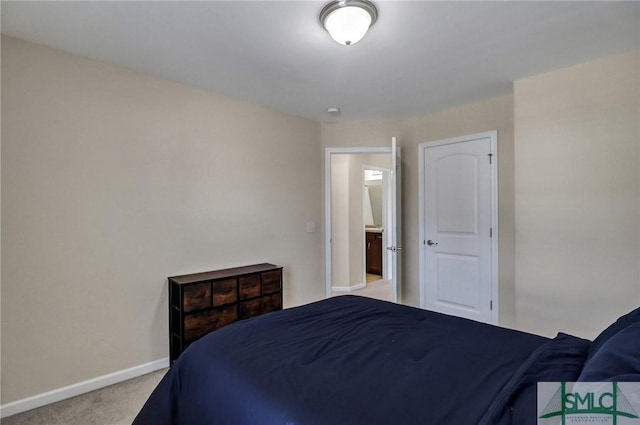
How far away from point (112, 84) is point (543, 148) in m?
3.40

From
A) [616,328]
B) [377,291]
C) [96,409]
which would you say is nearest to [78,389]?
[96,409]

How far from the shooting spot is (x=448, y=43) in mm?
2154

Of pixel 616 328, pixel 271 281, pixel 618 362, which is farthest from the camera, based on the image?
pixel 271 281

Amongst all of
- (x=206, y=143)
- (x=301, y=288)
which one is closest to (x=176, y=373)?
(x=206, y=143)

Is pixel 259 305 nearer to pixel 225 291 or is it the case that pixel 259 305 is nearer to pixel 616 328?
pixel 225 291

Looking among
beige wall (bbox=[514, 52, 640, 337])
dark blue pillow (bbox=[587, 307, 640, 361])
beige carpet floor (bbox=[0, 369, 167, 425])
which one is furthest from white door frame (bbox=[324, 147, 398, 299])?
dark blue pillow (bbox=[587, 307, 640, 361])

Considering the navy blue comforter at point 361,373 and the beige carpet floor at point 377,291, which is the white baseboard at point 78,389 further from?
the beige carpet floor at point 377,291

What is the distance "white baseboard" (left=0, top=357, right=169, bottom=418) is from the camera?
2080mm

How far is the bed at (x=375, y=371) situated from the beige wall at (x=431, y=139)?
1778 mm

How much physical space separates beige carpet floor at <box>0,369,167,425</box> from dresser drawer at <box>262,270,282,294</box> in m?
1.13

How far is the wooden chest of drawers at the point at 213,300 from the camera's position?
A: 256cm

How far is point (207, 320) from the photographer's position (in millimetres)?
2641

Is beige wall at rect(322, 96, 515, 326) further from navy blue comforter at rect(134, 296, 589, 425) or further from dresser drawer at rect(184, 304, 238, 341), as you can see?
dresser drawer at rect(184, 304, 238, 341)

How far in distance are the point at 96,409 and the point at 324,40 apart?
281 cm
